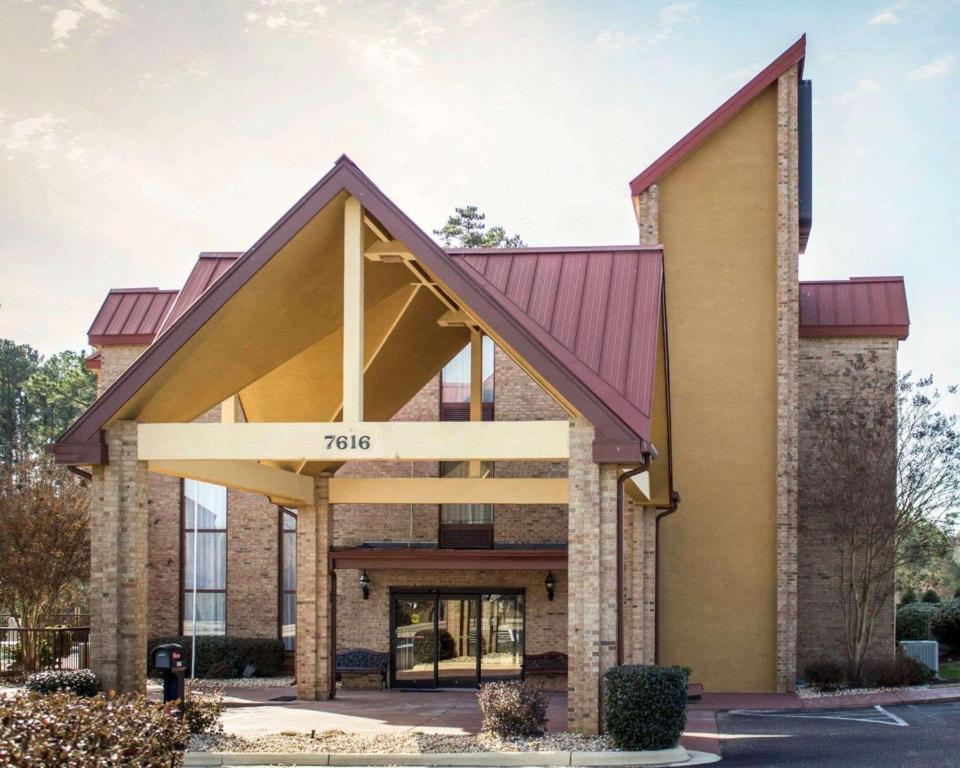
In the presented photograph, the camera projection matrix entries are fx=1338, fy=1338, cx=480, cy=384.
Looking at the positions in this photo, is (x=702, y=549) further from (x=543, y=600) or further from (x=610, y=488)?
(x=610, y=488)

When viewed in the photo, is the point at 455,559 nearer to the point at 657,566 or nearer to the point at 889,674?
the point at 657,566

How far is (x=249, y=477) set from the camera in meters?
20.0

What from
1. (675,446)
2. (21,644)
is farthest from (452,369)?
(21,644)

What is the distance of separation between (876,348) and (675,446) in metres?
5.03

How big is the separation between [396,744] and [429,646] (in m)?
11.0

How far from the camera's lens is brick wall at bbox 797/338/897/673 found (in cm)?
2828

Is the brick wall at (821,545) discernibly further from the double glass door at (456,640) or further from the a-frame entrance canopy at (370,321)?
the a-frame entrance canopy at (370,321)

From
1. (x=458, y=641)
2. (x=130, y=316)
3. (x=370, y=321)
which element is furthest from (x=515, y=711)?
(x=130, y=316)

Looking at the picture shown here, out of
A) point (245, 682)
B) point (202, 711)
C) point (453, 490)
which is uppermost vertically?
point (453, 490)

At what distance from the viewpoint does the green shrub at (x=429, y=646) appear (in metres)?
27.7

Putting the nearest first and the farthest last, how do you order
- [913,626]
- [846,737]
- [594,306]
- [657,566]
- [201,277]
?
1. [846,737]
2. [594,306]
3. [201,277]
4. [657,566]
5. [913,626]

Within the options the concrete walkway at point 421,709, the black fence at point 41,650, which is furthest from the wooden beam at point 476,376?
the black fence at point 41,650

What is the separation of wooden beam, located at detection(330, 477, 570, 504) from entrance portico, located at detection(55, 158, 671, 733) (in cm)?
4

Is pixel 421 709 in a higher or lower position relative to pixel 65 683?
lower
